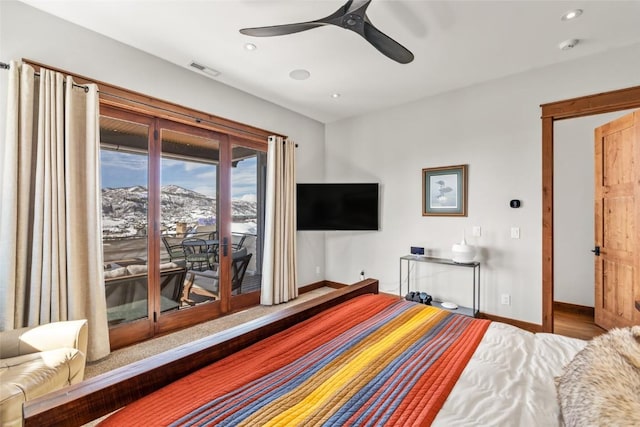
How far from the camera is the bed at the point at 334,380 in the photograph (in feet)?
2.94

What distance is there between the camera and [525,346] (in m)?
1.40

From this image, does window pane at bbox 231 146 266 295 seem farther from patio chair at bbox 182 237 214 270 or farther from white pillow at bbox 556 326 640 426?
white pillow at bbox 556 326 640 426

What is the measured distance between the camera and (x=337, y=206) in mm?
4309

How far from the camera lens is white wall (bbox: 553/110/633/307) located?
358cm

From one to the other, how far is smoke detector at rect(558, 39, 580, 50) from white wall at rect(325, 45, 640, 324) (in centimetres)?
35

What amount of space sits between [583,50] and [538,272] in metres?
2.20

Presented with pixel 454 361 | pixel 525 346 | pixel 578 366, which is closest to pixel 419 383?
pixel 454 361

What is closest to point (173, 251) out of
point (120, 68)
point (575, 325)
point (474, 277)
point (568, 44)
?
point (120, 68)

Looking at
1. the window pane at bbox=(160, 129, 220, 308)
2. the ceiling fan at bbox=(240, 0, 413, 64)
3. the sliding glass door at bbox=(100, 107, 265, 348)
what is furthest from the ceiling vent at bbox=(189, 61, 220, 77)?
the ceiling fan at bbox=(240, 0, 413, 64)

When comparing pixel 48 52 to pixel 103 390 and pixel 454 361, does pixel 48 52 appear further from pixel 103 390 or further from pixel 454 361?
pixel 454 361

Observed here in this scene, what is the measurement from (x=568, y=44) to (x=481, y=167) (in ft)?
4.33

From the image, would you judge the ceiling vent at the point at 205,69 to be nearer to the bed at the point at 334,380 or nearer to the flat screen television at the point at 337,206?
the flat screen television at the point at 337,206

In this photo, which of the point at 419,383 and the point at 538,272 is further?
the point at 538,272

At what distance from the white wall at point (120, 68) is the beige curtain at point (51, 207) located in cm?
19
